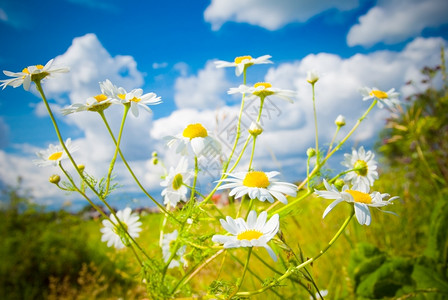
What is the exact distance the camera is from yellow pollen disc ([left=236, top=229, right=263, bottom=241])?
2.36 ft

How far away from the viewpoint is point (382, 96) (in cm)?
124

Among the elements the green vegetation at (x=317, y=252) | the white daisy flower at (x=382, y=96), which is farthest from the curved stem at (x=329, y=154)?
the green vegetation at (x=317, y=252)

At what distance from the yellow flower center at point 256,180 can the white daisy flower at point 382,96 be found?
0.62 meters

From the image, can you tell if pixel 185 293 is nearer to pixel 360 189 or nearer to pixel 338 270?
pixel 360 189

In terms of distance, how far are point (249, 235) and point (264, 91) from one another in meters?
0.48

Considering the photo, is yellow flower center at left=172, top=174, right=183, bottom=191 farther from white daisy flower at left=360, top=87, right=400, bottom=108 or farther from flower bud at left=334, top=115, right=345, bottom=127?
white daisy flower at left=360, top=87, right=400, bottom=108

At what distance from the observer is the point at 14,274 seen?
2852 millimetres

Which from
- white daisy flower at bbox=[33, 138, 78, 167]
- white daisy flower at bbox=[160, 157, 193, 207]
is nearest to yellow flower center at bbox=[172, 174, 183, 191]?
white daisy flower at bbox=[160, 157, 193, 207]

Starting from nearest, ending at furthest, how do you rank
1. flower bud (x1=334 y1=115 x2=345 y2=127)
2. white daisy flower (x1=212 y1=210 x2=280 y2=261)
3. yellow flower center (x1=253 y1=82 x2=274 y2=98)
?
1. white daisy flower (x1=212 y1=210 x2=280 y2=261)
2. yellow flower center (x1=253 y1=82 x2=274 y2=98)
3. flower bud (x1=334 y1=115 x2=345 y2=127)

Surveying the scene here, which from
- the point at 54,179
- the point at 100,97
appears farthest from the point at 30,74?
the point at 54,179

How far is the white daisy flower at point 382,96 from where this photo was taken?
4.00 ft

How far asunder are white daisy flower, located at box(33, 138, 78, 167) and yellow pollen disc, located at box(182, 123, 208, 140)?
37cm

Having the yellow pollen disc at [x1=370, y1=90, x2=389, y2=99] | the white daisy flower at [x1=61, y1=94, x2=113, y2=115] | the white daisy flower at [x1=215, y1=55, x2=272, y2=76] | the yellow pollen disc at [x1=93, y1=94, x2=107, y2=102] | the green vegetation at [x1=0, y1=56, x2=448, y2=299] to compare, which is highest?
the white daisy flower at [x1=215, y1=55, x2=272, y2=76]

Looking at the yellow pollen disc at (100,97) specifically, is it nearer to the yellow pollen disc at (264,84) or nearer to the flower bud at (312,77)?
the yellow pollen disc at (264,84)
